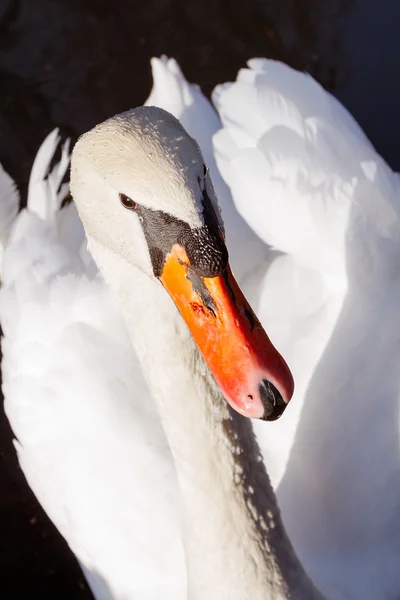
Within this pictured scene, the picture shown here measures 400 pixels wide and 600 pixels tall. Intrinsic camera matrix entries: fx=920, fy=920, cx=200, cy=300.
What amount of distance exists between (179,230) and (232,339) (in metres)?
0.28

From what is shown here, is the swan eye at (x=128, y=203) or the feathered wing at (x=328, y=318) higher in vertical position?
the swan eye at (x=128, y=203)

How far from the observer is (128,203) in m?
2.02

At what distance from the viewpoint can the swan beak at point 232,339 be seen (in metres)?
2.02

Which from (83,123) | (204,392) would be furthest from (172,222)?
(83,123)

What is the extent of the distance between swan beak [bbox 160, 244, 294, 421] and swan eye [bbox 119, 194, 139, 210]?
126 millimetres

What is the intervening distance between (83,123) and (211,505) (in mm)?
2961

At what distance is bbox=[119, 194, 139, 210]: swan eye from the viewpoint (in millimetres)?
2002

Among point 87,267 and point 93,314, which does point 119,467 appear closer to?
point 93,314

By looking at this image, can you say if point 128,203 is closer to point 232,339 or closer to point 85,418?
point 232,339

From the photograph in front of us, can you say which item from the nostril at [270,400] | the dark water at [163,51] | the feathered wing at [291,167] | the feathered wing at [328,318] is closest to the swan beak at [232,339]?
the nostril at [270,400]

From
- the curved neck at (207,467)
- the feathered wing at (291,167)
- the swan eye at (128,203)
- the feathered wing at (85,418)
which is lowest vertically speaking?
the feathered wing at (85,418)

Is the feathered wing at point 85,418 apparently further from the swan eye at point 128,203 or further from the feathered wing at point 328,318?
the swan eye at point 128,203

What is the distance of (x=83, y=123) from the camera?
197 inches

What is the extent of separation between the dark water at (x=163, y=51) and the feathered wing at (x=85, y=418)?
1391mm
